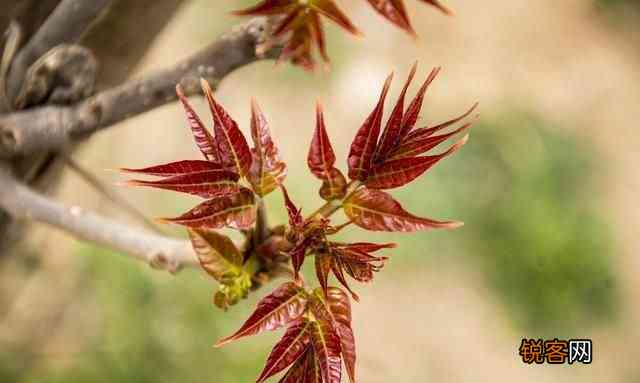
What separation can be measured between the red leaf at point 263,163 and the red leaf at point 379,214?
1.7 inches

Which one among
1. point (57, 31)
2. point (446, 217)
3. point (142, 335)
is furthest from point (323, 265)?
point (446, 217)

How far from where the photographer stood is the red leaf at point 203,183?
31 cm

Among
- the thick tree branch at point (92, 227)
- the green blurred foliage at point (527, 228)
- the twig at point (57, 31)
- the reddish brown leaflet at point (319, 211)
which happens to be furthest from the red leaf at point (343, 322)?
the green blurred foliage at point (527, 228)

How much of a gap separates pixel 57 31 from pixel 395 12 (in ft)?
0.88

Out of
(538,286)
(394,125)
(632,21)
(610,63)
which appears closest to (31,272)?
(394,125)

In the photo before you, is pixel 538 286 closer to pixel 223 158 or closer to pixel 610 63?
pixel 610 63

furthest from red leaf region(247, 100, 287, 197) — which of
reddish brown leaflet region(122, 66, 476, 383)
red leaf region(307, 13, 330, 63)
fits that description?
red leaf region(307, 13, 330, 63)

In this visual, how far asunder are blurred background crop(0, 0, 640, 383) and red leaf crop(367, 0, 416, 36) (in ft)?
2.67

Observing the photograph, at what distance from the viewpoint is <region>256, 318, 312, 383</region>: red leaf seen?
32 centimetres

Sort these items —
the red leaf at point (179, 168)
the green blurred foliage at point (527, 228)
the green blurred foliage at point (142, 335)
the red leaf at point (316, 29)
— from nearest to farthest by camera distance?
the red leaf at point (179, 168) < the red leaf at point (316, 29) < the green blurred foliage at point (142, 335) < the green blurred foliage at point (527, 228)

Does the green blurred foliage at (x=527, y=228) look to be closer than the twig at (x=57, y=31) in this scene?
No

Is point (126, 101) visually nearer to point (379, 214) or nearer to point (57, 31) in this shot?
point (57, 31)

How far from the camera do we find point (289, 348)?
0.33 meters

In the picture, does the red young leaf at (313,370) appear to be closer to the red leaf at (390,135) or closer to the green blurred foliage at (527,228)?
the red leaf at (390,135)
